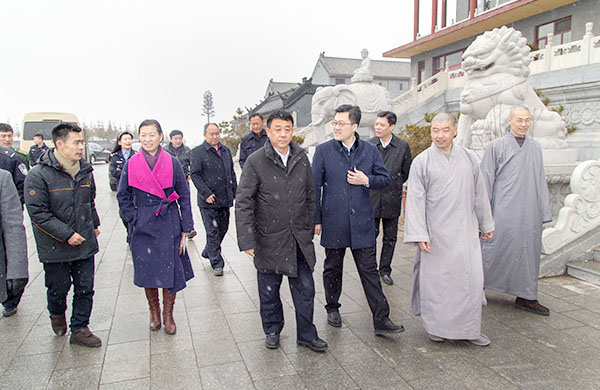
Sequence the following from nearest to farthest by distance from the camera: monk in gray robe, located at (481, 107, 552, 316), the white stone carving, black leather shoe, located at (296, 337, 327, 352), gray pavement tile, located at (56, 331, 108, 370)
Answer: gray pavement tile, located at (56, 331, 108, 370), black leather shoe, located at (296, 337, 327, 352), monk in gray robe, located at (481, 107, 552, 316), the white stone carving

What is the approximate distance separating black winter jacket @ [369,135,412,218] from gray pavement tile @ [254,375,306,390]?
2184 mm

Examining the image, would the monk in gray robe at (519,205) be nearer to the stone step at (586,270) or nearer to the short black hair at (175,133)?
the stone step at (586,270)

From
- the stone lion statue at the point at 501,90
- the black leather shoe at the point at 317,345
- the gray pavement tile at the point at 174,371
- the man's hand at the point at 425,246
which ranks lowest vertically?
the gray pavement tile at the point at 174,371

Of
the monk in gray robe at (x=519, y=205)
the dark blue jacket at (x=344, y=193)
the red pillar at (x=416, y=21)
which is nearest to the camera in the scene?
the dark blue jacket at (x=344, y=193)

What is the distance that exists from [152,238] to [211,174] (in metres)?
1.97

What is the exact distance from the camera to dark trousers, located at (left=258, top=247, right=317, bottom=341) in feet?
10.6

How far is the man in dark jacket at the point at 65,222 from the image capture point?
10.4 feet

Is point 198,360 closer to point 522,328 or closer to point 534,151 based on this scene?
point 522,328

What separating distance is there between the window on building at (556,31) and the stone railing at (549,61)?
11.1 feet

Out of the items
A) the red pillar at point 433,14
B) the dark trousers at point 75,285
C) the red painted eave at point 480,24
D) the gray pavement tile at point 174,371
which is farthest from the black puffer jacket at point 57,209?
the red pillar at point 433,14

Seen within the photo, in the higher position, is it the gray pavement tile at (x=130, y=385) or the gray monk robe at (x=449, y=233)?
the gray monk robe at (x=449, y=233)

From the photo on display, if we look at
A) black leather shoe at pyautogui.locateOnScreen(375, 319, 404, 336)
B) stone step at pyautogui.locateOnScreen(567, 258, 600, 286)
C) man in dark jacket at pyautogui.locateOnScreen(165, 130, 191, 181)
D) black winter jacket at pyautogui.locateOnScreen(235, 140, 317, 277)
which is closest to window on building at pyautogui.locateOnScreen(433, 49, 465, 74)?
man in dark jacket at pyautogui.locateOnScreen(165, 130, 191, 181)

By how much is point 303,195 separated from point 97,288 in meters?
2.78

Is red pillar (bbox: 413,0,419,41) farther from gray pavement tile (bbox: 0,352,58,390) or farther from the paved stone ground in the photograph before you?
gray pavement tile (bbox: 0,352,58,390)
